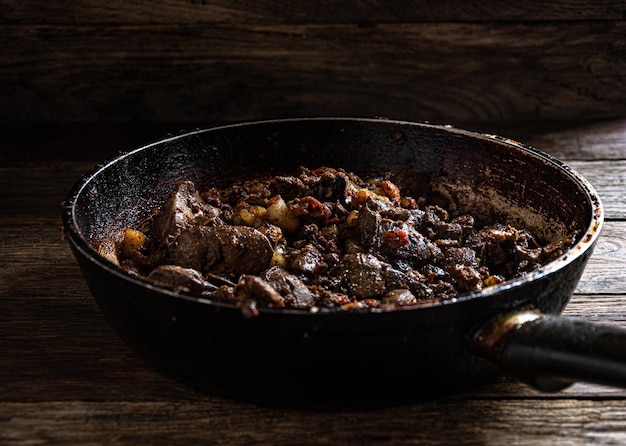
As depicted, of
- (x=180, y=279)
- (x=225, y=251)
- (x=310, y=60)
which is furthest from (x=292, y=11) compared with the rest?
(x=180, y=279)

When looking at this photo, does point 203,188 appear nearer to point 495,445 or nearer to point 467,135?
point 467,135

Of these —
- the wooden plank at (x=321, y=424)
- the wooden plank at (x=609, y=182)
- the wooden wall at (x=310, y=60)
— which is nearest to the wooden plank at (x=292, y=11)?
the wooden wall at (x=310, y=60)

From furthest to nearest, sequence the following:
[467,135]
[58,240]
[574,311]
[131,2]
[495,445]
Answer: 1. [131,2]
2. [58,240]
3. [467,135]
4. [574,311]
5. [495,445]

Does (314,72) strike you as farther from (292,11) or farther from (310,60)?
(292,11)

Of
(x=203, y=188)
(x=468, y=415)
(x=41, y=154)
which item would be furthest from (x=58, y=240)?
(x=468, y=415)

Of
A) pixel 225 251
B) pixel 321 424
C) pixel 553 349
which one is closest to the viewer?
pixel 553 349
